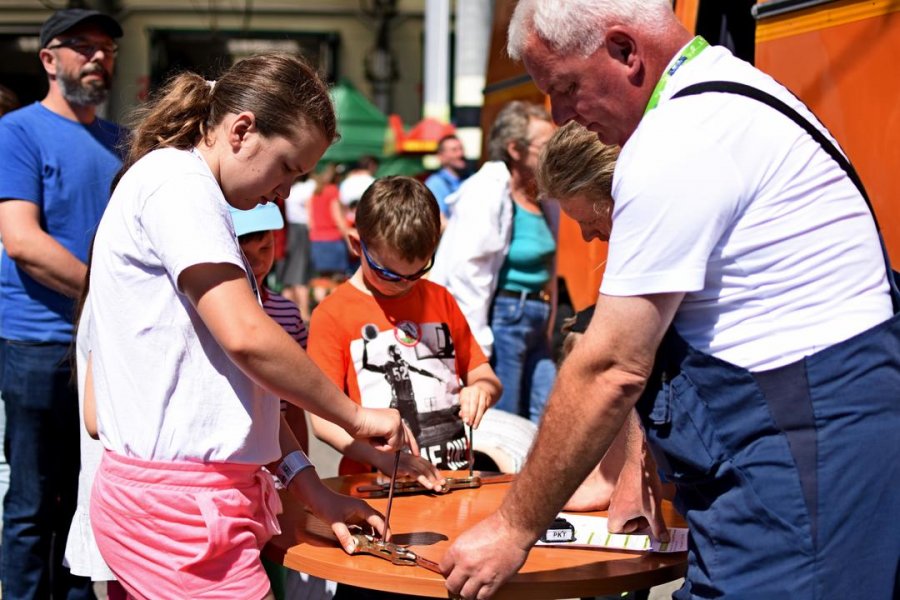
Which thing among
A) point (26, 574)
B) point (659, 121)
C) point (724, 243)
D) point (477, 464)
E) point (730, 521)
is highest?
point (659, 121)

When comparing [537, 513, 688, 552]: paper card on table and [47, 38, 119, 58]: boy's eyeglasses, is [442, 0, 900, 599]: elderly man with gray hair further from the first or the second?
[47, 38, 119, 58]: boy's eyeglasses

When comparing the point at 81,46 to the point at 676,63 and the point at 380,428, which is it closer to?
the point at 380,428

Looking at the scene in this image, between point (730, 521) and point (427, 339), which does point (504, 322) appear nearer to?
point (427, 339)

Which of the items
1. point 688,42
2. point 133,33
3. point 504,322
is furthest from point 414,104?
point 688,42

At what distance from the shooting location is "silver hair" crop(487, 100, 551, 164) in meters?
5.20

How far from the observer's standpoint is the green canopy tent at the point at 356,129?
14.3 m

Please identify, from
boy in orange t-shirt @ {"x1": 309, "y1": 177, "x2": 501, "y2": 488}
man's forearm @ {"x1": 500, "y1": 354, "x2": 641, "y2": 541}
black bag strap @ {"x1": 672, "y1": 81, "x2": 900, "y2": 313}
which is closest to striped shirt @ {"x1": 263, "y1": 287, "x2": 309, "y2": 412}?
boy in orange t-shirt @ {"x1": 309, "y1": 177, "x2": 501, "y2": 488}

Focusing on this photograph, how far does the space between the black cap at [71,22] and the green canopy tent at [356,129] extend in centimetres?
1003

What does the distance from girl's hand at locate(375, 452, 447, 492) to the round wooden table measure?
3.5 inches

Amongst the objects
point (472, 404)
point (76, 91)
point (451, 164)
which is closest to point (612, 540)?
point (472, 404)

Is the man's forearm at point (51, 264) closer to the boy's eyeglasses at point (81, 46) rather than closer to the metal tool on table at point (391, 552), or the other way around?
the boy's eyeglasses at point (81, 46)

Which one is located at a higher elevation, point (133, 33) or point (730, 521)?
point (133, 33)

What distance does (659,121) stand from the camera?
5.46ft

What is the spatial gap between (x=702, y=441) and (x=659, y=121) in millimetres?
487
